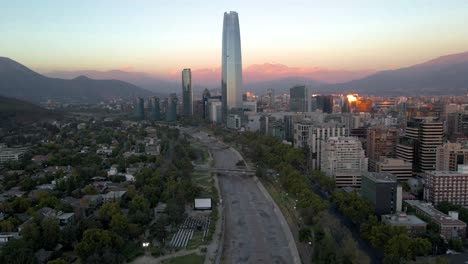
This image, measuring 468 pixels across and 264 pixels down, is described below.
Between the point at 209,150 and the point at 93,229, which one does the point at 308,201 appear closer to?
the point at 93,229

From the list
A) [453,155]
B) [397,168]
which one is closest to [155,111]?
[397,168]

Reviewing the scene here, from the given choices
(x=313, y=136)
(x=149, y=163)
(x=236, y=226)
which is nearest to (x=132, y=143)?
(x=149, y=163)

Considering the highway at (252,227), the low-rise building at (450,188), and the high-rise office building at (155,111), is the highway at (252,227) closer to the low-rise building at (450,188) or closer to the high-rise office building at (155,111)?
the low-rise building at (450,188)

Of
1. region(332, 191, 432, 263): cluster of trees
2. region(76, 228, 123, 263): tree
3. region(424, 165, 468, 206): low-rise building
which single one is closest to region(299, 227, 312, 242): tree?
region(332, 191, 432, 263): cluster of trees

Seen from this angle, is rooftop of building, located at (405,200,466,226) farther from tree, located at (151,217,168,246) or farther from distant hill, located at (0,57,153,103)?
distant hill, located at (0,57,153,103)

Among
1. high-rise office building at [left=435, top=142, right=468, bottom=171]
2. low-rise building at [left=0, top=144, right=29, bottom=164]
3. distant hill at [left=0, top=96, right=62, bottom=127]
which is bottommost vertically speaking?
low-rise building at [left=0, top=144, right=29, bottom=164]

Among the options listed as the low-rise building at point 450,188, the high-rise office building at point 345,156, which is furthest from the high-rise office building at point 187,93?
the low-rise building at point 450,188

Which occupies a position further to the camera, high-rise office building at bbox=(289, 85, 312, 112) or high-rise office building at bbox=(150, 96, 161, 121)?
high-rise office building at bbox=(150, 96, 161, 121)
